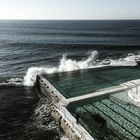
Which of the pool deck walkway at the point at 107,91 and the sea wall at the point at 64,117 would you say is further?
the pool deck walkway at the point at 107,91

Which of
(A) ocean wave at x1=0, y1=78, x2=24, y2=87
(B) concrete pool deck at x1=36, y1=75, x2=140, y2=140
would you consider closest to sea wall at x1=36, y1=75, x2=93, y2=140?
(B) concrete pool deck at x1=36, y1=75, x2=140, y2=140

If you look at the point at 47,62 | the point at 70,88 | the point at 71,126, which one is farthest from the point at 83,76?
the point at 47,62

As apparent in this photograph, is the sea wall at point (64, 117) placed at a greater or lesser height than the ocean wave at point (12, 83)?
greater

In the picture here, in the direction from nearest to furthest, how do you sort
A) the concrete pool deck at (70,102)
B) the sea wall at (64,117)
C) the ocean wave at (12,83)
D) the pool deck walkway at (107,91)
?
the sea wall at (64,117) < the concrete pool deck at (70,102) < the pool deck walkway at (107,91) < the ocean wave at (12,83)

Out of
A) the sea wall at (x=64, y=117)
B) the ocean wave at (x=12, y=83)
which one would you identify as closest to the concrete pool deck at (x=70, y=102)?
the sea wall at (x=64, y=117)

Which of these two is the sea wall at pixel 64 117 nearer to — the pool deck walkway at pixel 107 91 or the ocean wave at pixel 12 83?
the pool deck walkway at pixel 107 91

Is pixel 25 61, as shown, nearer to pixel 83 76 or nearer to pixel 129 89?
pixel 83 76

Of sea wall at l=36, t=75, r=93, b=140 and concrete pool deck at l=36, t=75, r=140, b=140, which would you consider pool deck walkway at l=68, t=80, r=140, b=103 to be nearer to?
concrete pool deck at l=36, t=75, r=140, b=140

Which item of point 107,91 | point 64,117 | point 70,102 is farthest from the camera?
point 107,91

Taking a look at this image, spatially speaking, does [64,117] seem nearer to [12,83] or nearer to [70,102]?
[70,102]

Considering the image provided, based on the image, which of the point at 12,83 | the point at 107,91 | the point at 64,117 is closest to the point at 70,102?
the point at 64,117

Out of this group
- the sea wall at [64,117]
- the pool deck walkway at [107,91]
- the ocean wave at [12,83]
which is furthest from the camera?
the ocean wave at [12,83]
